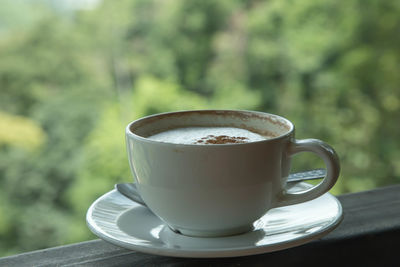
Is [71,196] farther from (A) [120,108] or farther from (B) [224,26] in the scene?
(B) [224,26]

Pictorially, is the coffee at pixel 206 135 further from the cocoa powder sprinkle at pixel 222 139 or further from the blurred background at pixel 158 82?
the blurred background at pixel 158 82

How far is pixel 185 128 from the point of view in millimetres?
508

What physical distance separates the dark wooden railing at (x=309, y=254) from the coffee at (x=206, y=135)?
112 mm

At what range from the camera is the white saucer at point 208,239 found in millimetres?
360

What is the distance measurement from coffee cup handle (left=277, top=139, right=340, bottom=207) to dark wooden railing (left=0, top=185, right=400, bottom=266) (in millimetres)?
37

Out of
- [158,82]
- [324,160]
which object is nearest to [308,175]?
[324,160]

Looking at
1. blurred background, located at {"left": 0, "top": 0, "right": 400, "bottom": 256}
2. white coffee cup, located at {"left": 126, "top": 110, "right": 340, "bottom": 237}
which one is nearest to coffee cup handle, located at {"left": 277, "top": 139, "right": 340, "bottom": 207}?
white coffee cup, located at {"left": 126, "top": 110, "right": 340, "bottom": 237}

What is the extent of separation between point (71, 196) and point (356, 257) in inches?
280

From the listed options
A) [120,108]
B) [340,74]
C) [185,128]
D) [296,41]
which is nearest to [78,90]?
[120,108]

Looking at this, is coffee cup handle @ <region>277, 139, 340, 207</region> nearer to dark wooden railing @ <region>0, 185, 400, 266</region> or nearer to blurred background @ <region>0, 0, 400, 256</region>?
dark wooden railing @ <region>0, 185, 400, 266</region>

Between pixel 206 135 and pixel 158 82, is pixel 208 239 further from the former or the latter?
pixel 158 82

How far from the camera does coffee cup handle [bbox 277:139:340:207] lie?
41cm

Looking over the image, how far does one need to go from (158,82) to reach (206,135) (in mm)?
7400

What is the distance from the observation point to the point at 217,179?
38 centimetres
